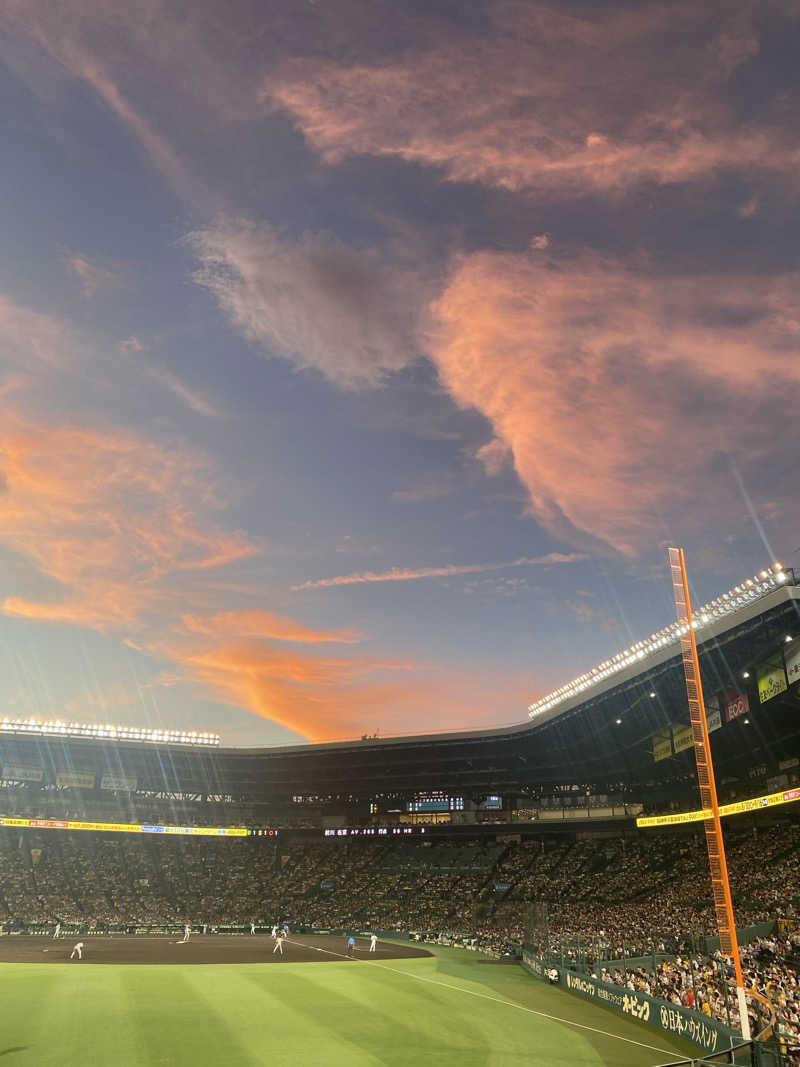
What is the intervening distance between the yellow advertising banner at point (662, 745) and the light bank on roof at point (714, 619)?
325 inches

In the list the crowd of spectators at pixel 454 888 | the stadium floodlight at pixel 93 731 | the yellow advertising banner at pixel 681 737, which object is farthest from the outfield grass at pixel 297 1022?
the stadium floodlight at pixel 93 731

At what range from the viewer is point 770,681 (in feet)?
143

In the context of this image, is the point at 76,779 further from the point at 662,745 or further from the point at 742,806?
the point at 742,806

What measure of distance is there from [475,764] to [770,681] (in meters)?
45.0

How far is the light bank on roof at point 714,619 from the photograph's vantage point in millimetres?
37844

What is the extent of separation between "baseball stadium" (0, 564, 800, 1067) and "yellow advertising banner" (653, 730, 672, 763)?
1.29ft

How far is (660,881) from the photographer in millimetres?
60656

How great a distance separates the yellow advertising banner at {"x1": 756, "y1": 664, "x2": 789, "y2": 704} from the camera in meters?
41.9

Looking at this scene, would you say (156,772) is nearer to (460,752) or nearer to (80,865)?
(80,865)

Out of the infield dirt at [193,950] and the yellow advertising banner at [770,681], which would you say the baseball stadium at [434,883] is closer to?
the yellow advertising banner at [770,681]

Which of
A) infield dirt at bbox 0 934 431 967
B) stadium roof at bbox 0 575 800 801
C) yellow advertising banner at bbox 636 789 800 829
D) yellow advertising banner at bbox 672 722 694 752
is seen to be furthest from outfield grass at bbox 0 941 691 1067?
yellow advertising banner at bbox 672 722 694 752

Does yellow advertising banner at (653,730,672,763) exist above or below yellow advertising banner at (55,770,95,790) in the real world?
below

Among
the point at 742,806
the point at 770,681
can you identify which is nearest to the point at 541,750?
the point at 742,806

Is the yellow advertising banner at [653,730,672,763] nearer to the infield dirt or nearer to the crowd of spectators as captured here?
the crowd of spectators
